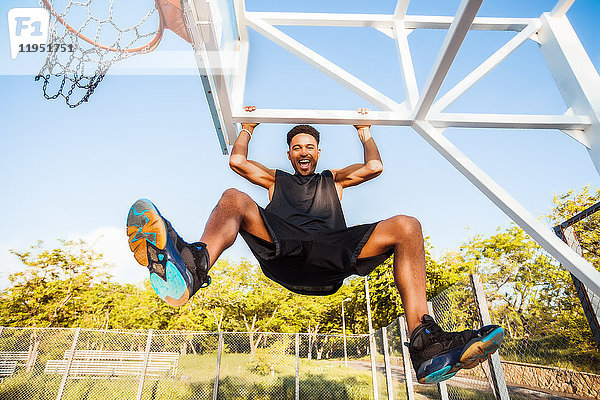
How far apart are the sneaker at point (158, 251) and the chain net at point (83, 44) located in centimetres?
265

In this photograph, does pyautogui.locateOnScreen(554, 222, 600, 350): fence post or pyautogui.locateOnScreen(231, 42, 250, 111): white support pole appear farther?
pyautogui.locateOnScreen(554, 222, 600, 350): fence post

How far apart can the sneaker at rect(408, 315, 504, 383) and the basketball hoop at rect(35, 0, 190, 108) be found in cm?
317

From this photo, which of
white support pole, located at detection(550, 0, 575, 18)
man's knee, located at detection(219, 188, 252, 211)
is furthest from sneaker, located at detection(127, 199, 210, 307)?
white support pole, located at detection(550, 0, 575, 18)

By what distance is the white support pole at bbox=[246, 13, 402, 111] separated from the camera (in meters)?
2.61

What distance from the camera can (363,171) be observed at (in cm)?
225

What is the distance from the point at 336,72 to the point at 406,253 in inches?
59.0

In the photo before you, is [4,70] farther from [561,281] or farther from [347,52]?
[561,281]

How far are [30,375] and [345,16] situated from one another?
32.1 feet

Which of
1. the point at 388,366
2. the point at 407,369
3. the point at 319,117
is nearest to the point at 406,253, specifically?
the point at 319,117

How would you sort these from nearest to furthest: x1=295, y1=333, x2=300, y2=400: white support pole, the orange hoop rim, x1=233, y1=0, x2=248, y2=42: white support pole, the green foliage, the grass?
1. x1=233, y1=0, x2=248, y2=42: white support pole
2. the orange hoop rim
3. the grass
4. x1=295, y1=333, x2=300, y2=400: white support pole
5. the green foliage

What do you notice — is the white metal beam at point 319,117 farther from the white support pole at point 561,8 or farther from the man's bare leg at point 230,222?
the white support pole at point 561,8

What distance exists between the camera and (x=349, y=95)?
10.1ft

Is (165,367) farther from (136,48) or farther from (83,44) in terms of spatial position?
(136,48)

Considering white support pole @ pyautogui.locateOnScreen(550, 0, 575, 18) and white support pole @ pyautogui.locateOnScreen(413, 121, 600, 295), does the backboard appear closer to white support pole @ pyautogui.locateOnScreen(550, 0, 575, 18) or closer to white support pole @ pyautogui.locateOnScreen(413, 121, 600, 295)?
white support pole @ pyautogui.locateOnScreen(413, 121, 600, 295)
